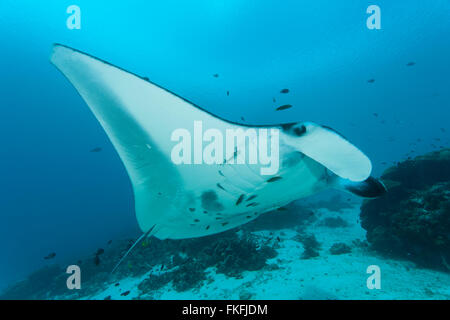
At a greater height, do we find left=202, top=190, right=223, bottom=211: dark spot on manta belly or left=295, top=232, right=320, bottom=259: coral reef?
left=202, top=190, right=223, bottom=211: dark spot on manta belly

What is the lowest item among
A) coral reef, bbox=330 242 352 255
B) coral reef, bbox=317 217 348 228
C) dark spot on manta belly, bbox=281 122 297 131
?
coral reef, bbox=317 217 348 228

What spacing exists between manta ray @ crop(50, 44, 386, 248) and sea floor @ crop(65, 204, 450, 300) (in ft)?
10.2

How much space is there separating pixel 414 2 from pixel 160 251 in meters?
33.5

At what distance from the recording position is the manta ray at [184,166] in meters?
A: 1.59

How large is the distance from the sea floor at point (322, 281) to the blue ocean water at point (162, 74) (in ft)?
39.6

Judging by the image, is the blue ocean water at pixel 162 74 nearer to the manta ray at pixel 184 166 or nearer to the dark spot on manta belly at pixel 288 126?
the manta ray at pixel 184 166

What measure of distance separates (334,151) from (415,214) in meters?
6.11

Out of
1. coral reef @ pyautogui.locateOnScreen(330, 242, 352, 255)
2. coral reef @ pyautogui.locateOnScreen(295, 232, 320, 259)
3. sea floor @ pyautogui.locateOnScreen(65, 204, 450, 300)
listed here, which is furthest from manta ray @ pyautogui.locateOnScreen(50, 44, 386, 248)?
coral reef @ pyautogui.locateOnScreen(330, 242, 352, 255)

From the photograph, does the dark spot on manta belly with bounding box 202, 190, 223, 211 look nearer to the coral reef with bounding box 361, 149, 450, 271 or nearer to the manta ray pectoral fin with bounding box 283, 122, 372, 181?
the manta ray pectoral fin with bounding box 283, 122, 372, 181

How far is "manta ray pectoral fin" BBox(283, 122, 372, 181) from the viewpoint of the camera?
1.44 m

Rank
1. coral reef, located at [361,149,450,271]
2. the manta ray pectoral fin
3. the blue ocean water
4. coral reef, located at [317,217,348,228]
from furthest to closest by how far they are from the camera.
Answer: the blue ocean water < coral reef, located at [317,217,348,228] < coral reef, located at [361,149,450,271] < the manta ray pectoral fin

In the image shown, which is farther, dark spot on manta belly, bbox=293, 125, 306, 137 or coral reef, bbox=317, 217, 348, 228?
coral reef, bbox=317, 217, 348, 228

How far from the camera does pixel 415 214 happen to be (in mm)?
5551

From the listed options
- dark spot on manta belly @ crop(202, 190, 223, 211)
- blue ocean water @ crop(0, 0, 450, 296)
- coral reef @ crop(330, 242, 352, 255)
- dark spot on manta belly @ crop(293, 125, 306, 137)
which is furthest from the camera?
blue ocean water @ crop(0, 0, 450, 296)
